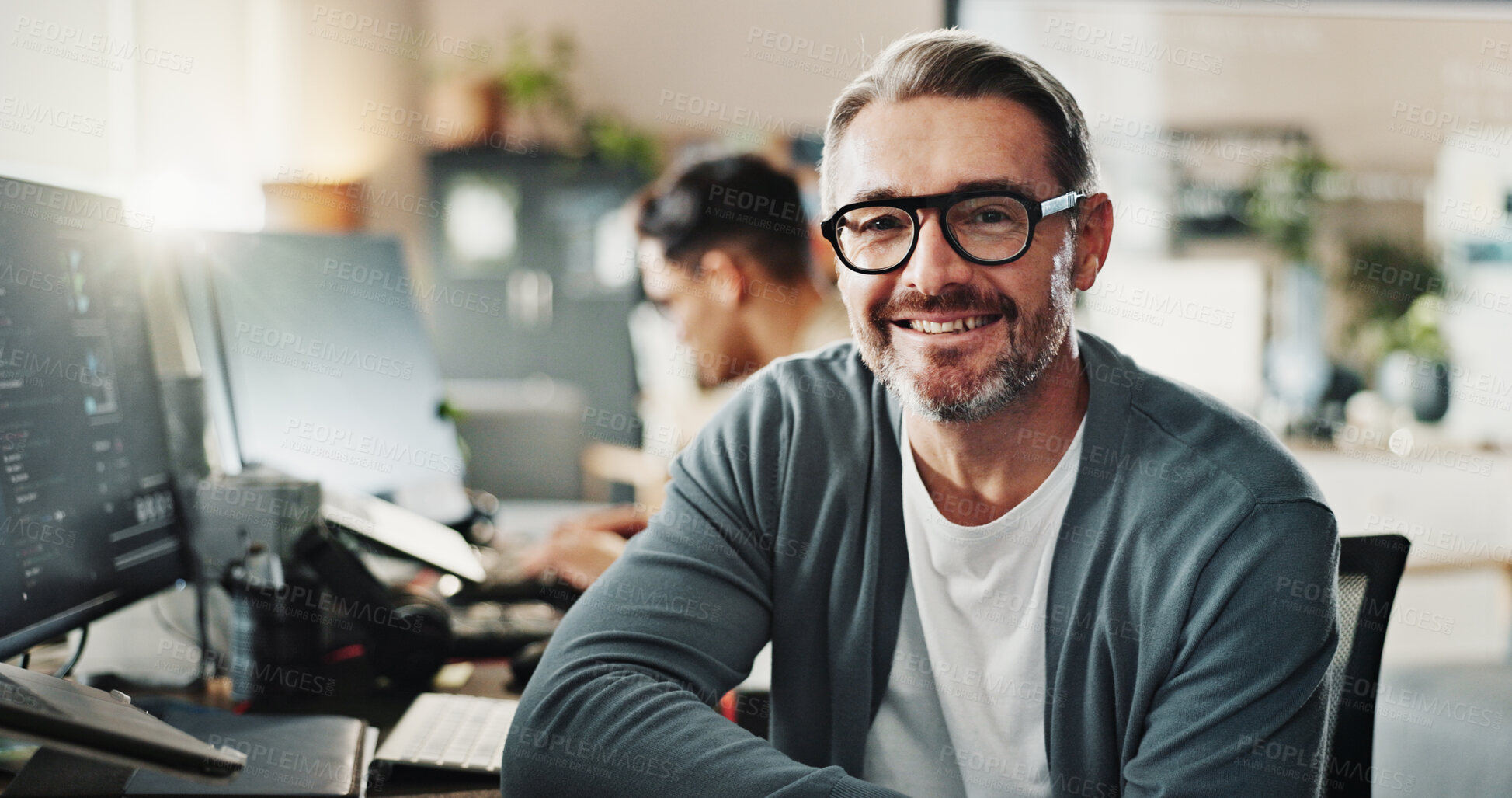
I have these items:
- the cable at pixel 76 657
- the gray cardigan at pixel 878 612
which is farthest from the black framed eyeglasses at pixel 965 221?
the cable at pixel 76 657

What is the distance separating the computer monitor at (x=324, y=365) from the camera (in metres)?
1.31

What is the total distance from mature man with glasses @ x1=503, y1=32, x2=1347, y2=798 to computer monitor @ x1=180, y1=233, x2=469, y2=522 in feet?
1.95

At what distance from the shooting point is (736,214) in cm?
223

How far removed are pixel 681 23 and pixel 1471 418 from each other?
4.06 metres

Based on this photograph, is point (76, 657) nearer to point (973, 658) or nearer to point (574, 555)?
point (574, 555)

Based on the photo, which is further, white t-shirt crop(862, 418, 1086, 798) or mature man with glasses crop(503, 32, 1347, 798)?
white t-shirt crop(862, 418, 1086, 798)

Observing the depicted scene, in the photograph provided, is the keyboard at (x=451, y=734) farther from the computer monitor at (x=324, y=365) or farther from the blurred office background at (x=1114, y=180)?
the blurred office background at (x=1114, y=180)

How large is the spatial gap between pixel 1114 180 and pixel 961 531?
4209mm

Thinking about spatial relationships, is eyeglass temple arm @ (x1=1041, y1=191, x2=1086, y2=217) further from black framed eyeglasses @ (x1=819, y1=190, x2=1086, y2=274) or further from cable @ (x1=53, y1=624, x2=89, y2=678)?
cable @ (x1=53, y1=624, x2=89, y2=678)

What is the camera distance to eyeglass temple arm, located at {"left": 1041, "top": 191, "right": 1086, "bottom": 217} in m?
1.11

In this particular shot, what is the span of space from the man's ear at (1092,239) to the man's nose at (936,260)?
0.17 m

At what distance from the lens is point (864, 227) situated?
45.0 inches

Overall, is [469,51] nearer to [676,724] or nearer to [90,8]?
[90,8]

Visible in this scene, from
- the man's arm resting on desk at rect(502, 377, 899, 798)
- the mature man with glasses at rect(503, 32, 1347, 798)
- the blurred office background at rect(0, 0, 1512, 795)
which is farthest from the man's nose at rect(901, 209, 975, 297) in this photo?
the blurred office background at rect(0, 0, 1512, 795)
